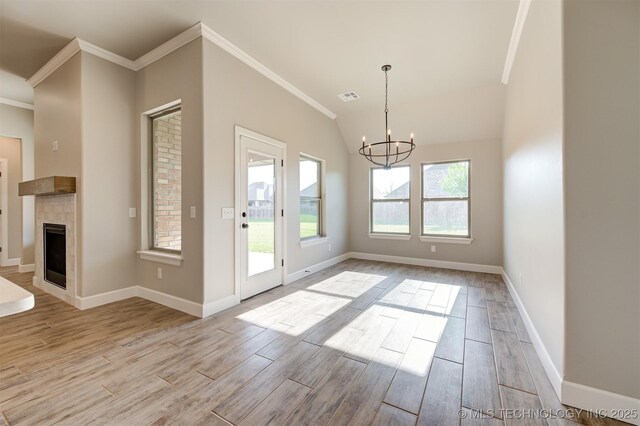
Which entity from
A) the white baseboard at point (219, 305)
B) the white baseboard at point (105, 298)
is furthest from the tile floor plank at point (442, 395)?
the white baseboard at point (105, 298)

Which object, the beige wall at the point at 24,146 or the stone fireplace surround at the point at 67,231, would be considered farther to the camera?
the beige wall at the point at 24,146

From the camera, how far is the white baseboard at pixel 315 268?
4.29m

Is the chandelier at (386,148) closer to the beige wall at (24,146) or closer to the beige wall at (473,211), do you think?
the beige wall at (473,211)

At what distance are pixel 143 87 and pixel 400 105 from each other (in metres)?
4.07

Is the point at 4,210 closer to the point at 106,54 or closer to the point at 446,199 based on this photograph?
the point at 106,54

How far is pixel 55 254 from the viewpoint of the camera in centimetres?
360

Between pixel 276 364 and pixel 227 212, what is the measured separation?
181 cm

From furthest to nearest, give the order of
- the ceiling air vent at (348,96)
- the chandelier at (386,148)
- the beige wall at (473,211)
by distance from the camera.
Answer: the beige wall at (473,211) → the ceiling air vent at (348,96) → the chandelier at (386,148)

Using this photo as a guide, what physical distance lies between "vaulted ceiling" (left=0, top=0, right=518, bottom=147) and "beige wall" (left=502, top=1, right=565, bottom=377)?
570 millimetres

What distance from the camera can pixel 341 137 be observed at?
6.00m

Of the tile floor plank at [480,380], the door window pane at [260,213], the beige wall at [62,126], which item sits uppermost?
the beige wall at [62,126]

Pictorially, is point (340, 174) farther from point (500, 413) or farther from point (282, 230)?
point (500, 413)

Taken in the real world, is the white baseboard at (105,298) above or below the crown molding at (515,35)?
below

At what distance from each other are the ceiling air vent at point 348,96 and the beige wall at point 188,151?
7.37 ft
